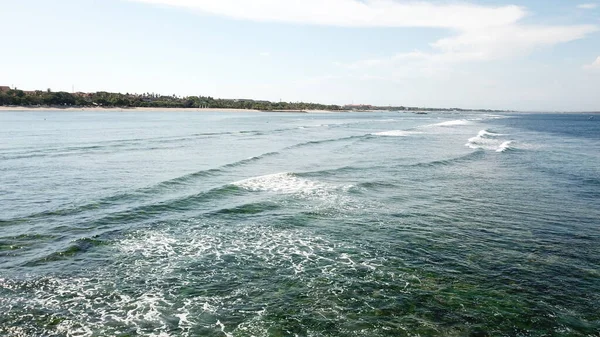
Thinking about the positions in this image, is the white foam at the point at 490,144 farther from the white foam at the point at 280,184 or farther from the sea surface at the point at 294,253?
the white foam at the point at 280,184

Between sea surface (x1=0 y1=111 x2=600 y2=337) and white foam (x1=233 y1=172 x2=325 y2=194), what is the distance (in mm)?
158

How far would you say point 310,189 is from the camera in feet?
94.4

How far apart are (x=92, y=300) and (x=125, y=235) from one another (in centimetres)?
616

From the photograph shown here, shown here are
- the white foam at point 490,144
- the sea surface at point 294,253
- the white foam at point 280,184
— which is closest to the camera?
the sea surface at point 294,253

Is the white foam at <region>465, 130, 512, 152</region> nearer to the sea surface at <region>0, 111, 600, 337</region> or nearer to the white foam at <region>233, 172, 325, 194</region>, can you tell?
the sea surface at <region>0, 111, 600, 337</region>

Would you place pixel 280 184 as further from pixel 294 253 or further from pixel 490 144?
pixel 490 144

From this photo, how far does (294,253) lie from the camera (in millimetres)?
16906

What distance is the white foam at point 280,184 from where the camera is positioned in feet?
92.8

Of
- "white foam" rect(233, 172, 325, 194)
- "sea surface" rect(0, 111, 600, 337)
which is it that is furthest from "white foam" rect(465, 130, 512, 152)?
"white foam" rect(233, 172, 325, 194)

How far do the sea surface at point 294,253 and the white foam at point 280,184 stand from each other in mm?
158

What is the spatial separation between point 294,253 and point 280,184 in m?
13.3

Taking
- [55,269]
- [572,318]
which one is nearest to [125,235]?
[55,269]

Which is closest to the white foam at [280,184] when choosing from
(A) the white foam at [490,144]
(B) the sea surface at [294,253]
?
(B) the sea surface at [294,253]

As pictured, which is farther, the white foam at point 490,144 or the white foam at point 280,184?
the white foam at point 490,144
